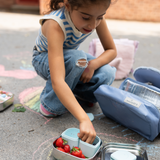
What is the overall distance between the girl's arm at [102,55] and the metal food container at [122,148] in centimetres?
48

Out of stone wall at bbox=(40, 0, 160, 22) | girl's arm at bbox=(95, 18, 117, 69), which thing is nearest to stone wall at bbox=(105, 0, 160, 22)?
stone wall at bbox=(40, 0, 160, 22)

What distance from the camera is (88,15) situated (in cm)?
108

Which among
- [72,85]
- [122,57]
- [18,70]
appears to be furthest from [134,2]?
[72,85]

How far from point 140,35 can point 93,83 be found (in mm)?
3408

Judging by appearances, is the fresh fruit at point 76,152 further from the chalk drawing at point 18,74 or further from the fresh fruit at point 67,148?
the chalk drawing at point 18,74

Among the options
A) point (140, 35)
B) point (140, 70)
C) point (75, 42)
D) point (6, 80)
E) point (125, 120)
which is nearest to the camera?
point (125, 120)

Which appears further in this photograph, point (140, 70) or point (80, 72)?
point (140, 70)

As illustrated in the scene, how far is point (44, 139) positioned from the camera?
1233mm

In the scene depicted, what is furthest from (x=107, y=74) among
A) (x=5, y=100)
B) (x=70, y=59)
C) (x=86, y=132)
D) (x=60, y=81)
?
(x=5, y=100)

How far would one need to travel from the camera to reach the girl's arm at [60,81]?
980mm

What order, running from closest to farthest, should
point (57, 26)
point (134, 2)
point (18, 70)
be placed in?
point (57, 26)
point (18, 70)
point (134, 2)

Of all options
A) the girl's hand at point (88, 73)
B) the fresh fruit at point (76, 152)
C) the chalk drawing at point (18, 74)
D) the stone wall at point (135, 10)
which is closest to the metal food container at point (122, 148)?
the fresh fruit at point (76, 152)

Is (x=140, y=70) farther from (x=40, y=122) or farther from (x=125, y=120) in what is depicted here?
(x=40, y=122)

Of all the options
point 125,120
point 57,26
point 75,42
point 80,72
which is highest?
point 57,26
